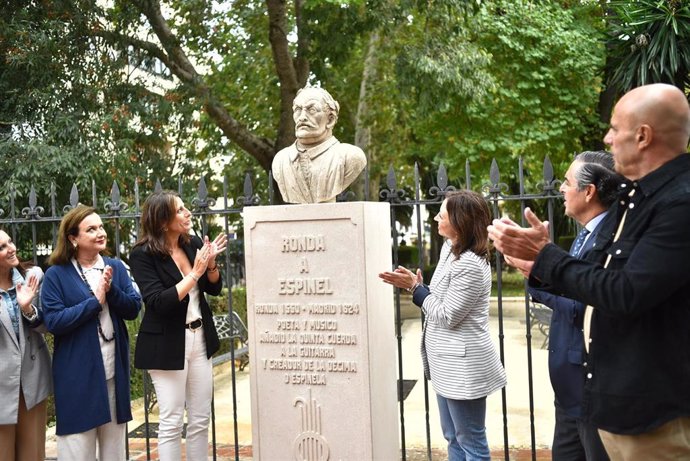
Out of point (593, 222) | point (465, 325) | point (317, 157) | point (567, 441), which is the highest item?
point (317, 157)

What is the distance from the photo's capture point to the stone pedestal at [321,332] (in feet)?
14.1

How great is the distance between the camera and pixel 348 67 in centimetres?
1502

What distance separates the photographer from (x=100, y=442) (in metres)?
4.44

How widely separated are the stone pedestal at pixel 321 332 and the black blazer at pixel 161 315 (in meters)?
0.30

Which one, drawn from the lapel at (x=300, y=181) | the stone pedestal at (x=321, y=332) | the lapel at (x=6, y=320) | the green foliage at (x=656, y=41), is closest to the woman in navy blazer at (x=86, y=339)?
the lapel at (x=6, y=320)

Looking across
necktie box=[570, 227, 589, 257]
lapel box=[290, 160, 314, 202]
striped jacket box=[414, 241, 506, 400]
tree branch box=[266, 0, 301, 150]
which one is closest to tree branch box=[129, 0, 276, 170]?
tree branch box=[266, 0, 301, 150]

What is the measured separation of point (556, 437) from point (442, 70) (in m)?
8.82

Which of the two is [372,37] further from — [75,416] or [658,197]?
[658,197]

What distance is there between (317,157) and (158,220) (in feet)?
3.44

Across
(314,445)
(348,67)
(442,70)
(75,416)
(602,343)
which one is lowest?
(314,445)

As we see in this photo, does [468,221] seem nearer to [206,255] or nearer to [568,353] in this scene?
[568,353]

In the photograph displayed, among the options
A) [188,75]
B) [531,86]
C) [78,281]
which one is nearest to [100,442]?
[78,281]

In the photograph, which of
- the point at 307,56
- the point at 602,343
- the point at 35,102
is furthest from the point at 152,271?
the point at 307,56

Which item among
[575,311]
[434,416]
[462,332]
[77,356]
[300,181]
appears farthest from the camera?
[434,416]
